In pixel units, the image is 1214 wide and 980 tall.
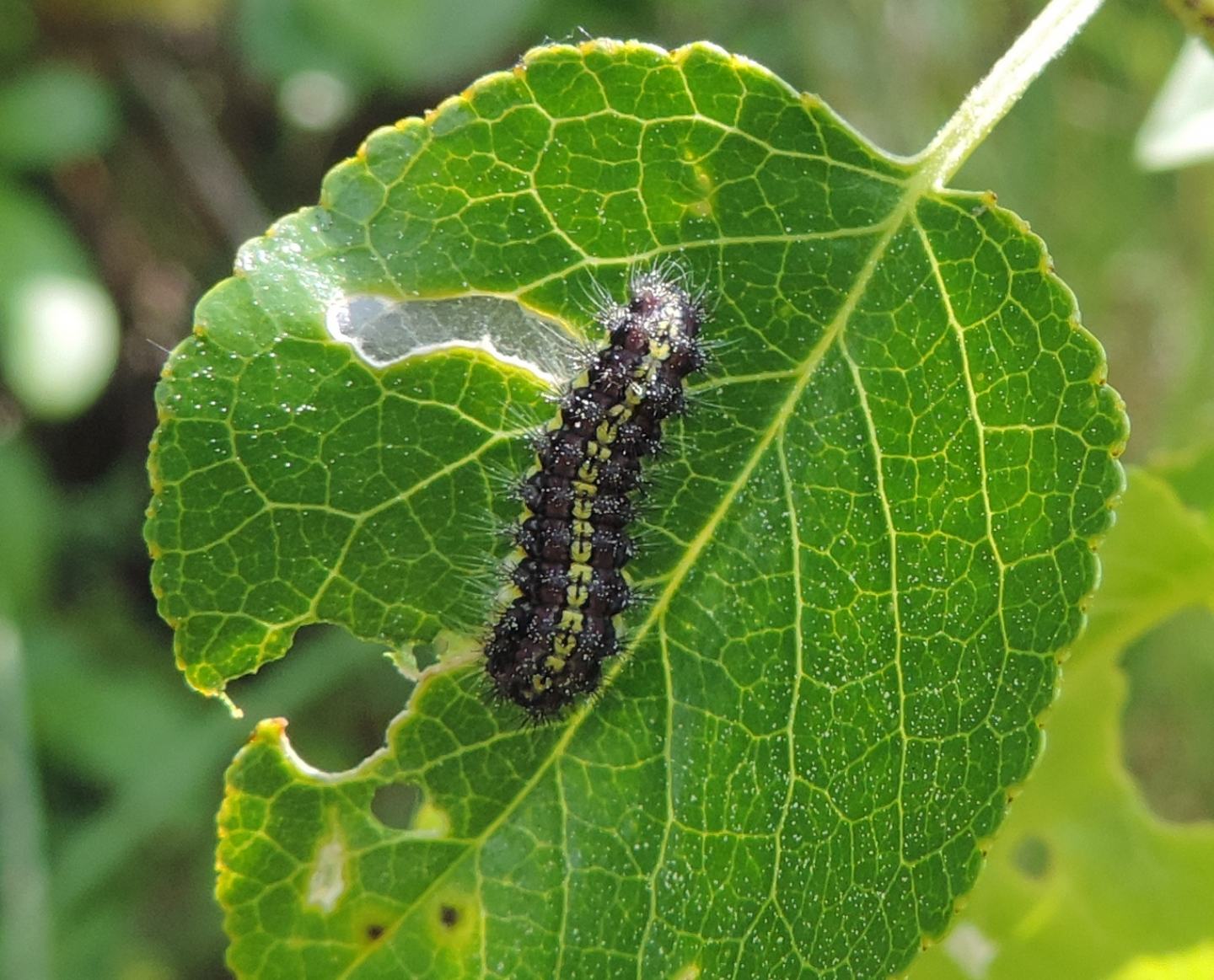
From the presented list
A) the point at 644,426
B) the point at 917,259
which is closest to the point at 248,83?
the point at 644,426

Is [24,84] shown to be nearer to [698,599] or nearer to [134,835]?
[134,835]

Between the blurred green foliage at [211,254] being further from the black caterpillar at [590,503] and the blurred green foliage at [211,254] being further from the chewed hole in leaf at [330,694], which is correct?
the black caterpillar at [590,503]

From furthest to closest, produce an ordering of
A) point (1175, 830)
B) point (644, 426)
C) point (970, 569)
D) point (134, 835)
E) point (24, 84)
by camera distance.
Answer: point (24, 84) < point (134, 835) < point (1175, 830) < point (644, 426) < point (970, 569)

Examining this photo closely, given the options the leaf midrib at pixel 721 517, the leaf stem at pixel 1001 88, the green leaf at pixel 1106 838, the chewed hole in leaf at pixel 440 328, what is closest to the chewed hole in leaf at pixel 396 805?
the green leaf at pixel 1106 838

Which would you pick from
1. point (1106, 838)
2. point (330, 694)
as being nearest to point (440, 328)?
point (1106, 838)

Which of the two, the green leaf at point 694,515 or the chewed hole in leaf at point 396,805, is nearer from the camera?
the green leaf at point 694,515

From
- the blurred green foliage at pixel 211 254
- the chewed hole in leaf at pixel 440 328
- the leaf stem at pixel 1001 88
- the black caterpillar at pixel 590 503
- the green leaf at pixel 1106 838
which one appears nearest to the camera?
the leaf stem at pixel 1001 88

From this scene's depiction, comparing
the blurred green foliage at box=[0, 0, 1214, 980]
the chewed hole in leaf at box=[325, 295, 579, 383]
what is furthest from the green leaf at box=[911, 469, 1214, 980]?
the blurred green foliage at box=[0, 0, 1214, 980]
